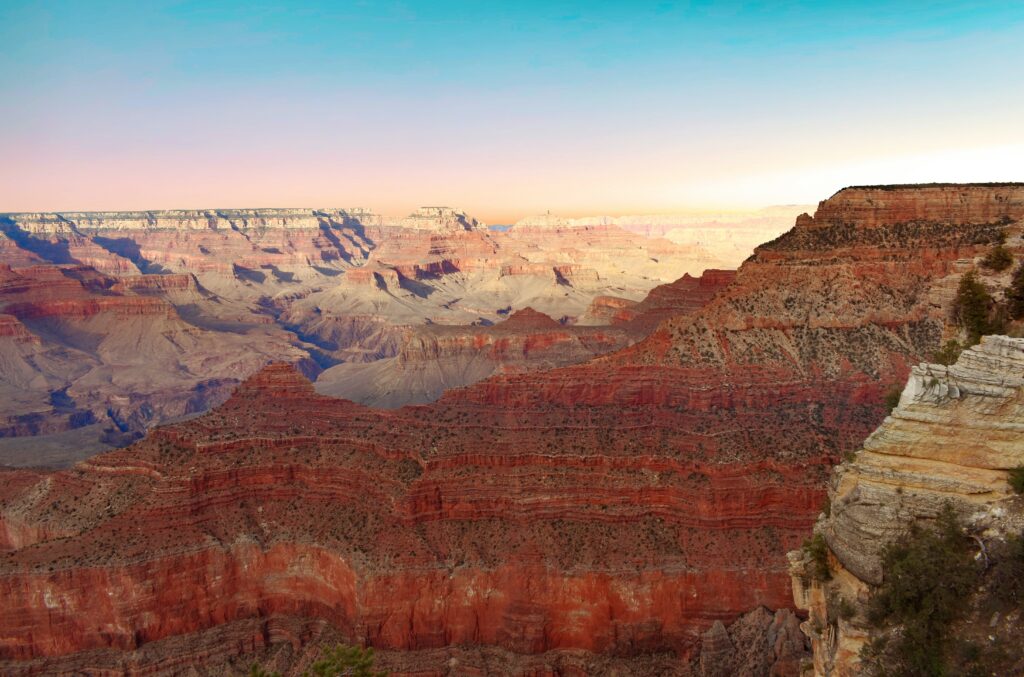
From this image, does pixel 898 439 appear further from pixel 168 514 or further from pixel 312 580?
pixel 168 514

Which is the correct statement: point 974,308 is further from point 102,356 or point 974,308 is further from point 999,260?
point 102,356

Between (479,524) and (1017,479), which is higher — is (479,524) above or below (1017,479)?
below

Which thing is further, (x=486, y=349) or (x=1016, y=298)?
(x=486, y=349)

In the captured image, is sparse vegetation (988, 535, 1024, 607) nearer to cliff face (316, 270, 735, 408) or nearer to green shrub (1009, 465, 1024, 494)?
green shrub (1009, 465, 1024, 494)

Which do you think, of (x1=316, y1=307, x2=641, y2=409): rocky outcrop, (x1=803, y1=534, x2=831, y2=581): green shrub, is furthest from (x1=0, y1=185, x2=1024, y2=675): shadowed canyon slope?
(x1=316, y1=307, x2=641, y2=409): rocky outcrop

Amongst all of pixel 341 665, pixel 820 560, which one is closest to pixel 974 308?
pixel 820 560

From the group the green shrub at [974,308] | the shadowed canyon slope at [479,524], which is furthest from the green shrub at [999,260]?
the shadowed canyon slope at [479,524]

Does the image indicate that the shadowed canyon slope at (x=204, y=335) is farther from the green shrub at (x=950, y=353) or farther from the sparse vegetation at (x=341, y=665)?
the sparse vegetation at (x=341, y=665)
